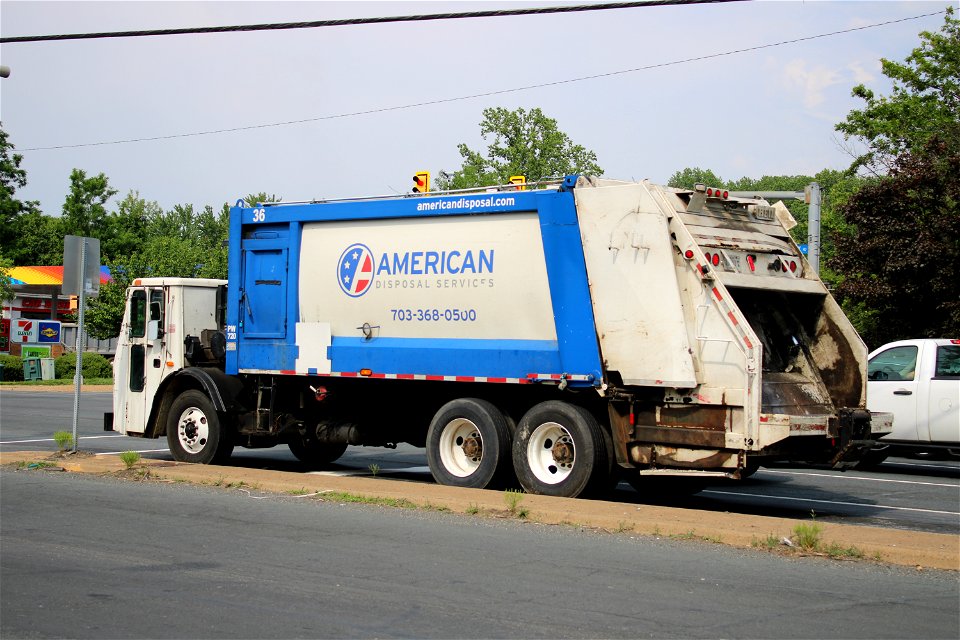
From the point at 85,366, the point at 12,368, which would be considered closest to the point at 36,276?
the point at 85,366

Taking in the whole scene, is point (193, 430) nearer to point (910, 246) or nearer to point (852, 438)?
point (852, 438)

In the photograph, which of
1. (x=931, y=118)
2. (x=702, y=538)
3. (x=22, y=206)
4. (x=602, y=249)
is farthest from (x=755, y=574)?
(x=22, y=206)

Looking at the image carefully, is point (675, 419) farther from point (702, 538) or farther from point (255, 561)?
point (255, 561)

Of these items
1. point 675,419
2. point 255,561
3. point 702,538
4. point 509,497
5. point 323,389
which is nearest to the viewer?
point 255,561

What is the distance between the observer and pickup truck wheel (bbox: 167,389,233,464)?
14.1 meters

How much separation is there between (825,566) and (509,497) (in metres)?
3.17

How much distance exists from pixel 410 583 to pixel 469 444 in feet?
17.0

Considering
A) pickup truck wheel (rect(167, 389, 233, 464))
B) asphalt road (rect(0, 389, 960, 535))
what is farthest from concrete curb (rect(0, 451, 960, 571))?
asphalt road (rect(0, 389, 960, 535))

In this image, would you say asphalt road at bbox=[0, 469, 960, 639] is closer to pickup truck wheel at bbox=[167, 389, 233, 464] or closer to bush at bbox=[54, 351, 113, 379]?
pickup truck wheel at bbox=[167, 389, 233, 464]

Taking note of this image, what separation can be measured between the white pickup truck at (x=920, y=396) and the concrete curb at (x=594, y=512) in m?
6.12

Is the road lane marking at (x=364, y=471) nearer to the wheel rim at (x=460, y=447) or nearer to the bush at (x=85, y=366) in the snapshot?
the wheel rim at (x=460, y=447)

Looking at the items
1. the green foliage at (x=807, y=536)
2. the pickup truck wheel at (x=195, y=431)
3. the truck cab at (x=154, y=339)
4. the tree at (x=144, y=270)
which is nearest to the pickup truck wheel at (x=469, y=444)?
the pickup truck wheel at (x=195, y=431)

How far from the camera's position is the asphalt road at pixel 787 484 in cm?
1166

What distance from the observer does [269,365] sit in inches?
551
